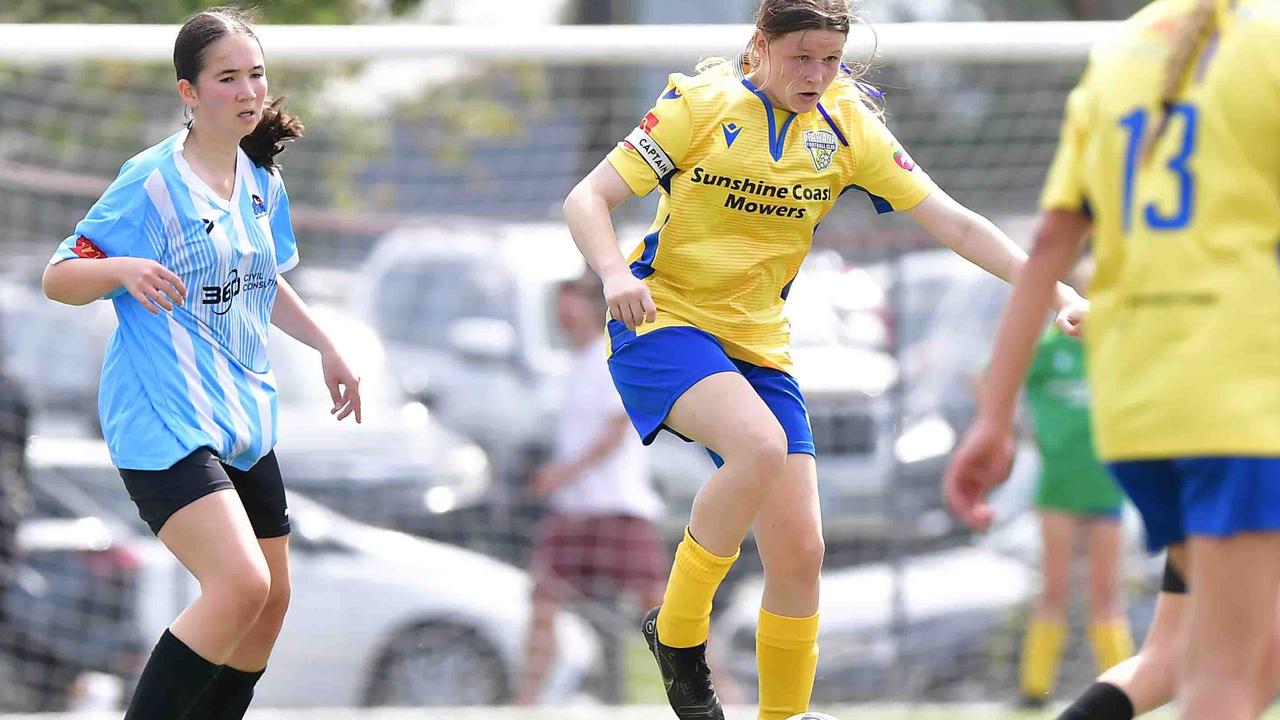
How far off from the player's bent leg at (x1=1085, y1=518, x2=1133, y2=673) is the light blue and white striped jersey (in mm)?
4541

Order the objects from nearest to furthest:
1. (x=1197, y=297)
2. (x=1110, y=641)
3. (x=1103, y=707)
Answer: (x=1197, y=297) → (x=1103, y=707) → (x=1110, y=641)

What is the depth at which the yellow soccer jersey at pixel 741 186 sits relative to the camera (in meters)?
3.77

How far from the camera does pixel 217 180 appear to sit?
3.74 meters

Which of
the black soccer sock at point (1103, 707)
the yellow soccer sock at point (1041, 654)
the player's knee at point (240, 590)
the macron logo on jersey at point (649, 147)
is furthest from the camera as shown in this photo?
the yellow soccer sock at point (1041, 654)

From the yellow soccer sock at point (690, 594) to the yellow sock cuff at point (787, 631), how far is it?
0.48 feet

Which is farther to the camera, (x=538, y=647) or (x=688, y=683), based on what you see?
(x=538, y=647)

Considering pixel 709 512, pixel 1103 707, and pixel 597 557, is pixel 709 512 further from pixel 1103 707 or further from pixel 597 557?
pixel 597 557

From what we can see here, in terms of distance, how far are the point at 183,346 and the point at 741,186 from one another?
4.23ft

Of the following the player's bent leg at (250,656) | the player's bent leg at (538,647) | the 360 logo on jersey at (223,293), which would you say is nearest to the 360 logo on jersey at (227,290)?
the 360 logo on jersey at (223,293)

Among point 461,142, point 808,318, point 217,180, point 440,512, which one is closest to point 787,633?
point 217,180

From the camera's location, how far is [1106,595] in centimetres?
718

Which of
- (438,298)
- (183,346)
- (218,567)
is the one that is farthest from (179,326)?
(438,298)

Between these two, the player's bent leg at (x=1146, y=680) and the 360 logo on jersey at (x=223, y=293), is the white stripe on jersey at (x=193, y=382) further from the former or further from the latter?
the player's bent leg at (x=1146, y=680)

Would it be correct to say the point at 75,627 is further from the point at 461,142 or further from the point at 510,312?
the point at 461,142
